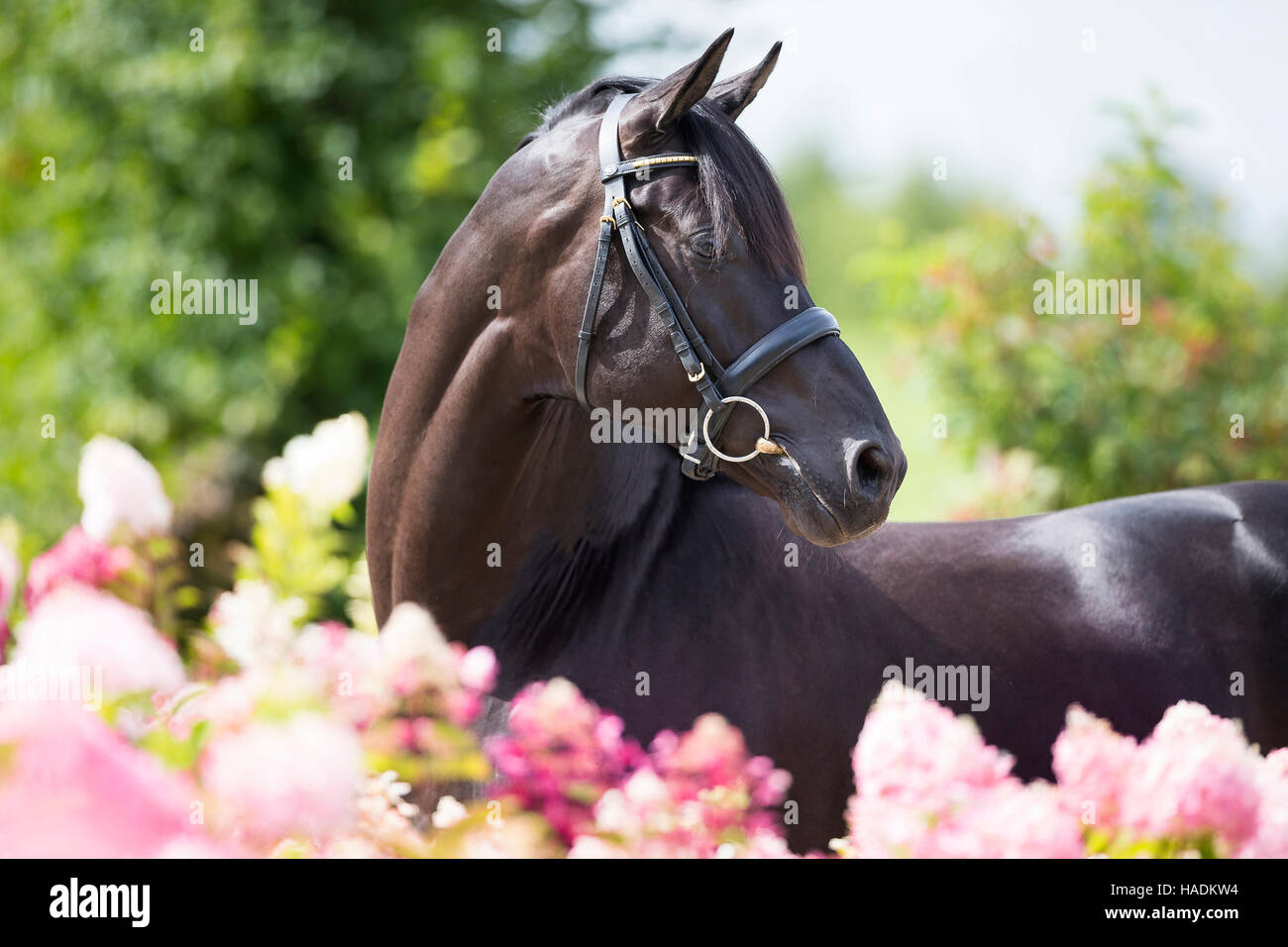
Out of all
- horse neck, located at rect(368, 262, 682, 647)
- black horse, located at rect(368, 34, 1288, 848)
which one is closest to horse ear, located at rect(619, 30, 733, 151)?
black horse, located at rect(368, 34, 1288, 848)

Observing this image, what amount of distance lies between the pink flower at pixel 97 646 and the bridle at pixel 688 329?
1111 millimetres

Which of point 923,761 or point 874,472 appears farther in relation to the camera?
point 874,472

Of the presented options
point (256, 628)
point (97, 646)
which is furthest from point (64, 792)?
point (256, 628)

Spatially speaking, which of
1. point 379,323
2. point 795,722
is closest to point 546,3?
point 379,323

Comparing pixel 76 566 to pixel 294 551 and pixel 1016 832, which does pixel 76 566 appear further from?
pixel 1016 832

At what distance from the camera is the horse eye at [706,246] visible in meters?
2.16

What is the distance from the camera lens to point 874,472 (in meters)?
2.11

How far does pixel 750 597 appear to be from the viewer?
2553mm

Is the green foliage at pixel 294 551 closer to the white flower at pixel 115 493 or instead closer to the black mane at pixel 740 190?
the white flower at pixel 115 493

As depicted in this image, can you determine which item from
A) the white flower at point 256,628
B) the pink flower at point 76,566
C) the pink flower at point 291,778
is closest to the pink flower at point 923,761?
the pink flower at point 291,778

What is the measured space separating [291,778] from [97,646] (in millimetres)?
428

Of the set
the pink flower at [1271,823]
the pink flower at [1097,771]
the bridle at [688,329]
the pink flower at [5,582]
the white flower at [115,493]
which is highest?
the bridle at [688,329]
